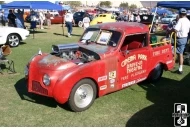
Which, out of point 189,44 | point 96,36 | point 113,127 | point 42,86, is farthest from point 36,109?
point 189,44

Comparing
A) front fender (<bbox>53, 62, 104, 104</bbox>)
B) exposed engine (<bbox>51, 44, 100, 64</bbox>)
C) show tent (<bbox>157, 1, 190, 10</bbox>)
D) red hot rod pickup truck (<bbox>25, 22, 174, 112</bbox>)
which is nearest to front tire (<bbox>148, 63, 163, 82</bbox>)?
red hot rod pickup truck (<bbox>25, 22, 174, 112</bbox>)

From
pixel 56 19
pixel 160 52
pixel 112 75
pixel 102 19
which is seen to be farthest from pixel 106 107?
pixel 56 19

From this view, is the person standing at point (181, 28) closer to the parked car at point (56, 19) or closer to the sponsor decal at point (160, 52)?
the sponsor decal at point (160, 52)

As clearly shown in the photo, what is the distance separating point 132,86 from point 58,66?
2546 mm

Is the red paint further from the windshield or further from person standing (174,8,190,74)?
person standing (174,8,190,74)

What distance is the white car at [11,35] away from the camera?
12.7 meters

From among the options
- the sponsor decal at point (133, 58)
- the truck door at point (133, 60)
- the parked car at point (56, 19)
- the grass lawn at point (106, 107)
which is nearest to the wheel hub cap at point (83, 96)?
the grass lawn at point (106, 107)

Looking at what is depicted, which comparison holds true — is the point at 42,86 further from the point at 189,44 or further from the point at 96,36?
the point at 189,44

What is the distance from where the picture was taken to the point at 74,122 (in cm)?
471

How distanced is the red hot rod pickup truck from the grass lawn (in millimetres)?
288

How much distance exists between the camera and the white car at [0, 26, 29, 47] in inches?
499

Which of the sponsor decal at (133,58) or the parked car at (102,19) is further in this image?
the parked car at (102,19)

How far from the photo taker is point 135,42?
6648 millimetres

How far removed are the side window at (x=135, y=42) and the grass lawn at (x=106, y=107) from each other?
1.08 metres
